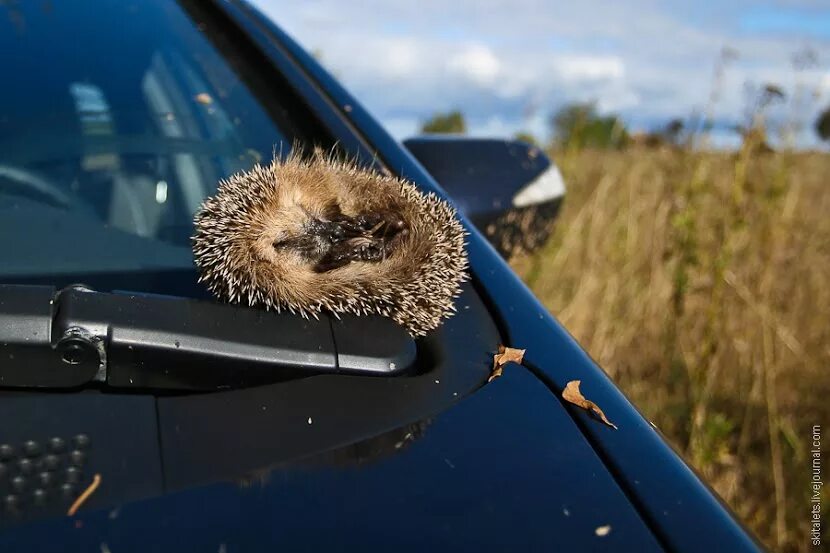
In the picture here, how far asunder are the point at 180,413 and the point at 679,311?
3441mm

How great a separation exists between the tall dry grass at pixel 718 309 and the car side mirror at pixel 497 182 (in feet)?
4.52

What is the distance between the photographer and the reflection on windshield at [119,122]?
2129 mm

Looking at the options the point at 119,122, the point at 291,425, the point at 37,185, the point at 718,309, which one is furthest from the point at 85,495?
the point at 718,309

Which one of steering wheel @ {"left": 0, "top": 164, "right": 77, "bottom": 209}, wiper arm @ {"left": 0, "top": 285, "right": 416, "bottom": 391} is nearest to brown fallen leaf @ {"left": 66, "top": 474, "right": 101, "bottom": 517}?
wiper arm @ {"left": 0, "top": 285, "right": 416, "bottom": 391}

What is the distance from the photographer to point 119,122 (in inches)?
90.4

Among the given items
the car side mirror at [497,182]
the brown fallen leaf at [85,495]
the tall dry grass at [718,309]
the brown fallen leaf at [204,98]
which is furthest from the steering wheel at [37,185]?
the tall dry grass at [718,309]

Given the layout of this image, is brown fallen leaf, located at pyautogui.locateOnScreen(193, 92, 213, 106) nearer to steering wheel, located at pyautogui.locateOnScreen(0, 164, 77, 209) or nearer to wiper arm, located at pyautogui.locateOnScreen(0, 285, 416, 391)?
steering wheel, located at pyautogui.locateOnScreen(0, 164, 77, 209)

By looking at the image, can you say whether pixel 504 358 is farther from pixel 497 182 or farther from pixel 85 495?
pixel 497 182

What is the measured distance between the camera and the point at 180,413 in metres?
1.30

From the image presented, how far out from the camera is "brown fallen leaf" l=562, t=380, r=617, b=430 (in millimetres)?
1402

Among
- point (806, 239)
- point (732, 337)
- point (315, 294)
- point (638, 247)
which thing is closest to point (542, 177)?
point (315, 294)

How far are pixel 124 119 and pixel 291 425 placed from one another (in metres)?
1.34

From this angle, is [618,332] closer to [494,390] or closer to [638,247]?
[638,247]

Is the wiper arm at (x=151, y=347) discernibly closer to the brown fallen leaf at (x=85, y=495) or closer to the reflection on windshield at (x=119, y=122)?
the brown fallen leaf at (x=85, y=495)
